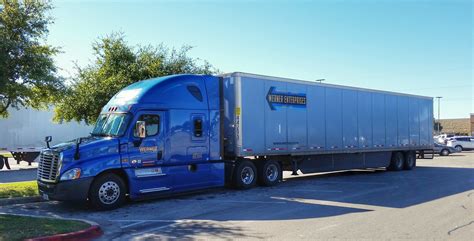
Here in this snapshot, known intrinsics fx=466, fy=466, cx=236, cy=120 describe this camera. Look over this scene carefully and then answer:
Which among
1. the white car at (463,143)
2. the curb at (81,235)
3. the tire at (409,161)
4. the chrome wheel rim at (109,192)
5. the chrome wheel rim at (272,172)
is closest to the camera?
the curb at (81,235)

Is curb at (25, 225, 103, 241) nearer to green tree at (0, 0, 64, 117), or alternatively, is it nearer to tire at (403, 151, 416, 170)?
green tree at (0, 0, 64, 117)

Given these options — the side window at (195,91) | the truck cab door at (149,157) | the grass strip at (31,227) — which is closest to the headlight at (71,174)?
the truck cab door at (149,157)

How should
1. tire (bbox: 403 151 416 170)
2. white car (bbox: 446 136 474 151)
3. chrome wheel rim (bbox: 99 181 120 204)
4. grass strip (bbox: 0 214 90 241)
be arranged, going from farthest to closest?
white car (bbox: 446 136 474 151), tire (bbox: 403 151 416 170), chrome wheel rim (bbox: 99 181 120 204), grass strip (bbox: 0 214 90 241)

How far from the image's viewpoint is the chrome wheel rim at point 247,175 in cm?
1463

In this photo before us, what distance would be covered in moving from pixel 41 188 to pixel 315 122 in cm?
963

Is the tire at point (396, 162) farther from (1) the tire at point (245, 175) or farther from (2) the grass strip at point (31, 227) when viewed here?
(2) the grass strip at point (31, 227)

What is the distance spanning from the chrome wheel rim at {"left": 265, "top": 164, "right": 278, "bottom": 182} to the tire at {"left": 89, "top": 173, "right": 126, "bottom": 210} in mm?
5436

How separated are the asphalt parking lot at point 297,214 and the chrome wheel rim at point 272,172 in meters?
0.47

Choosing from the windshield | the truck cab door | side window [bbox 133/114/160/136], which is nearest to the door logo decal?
the truck cab door

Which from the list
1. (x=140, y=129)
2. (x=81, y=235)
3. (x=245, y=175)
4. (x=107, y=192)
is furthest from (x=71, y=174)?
(x=245, y=175)

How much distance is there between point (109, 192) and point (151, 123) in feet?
7.07

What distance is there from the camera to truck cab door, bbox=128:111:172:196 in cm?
1176

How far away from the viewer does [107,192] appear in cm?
1112

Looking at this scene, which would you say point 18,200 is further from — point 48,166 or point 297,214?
point 297,214
